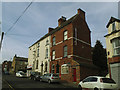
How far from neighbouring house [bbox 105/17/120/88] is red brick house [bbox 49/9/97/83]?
4.99m

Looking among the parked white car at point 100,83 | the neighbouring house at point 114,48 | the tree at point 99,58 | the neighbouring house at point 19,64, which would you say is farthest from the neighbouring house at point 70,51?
the neighbouring house at point 19,64

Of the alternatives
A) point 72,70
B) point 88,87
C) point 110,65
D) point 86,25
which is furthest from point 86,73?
point 86,25

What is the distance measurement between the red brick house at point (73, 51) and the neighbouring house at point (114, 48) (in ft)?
16.4

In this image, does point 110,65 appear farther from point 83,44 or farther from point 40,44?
point 40,44

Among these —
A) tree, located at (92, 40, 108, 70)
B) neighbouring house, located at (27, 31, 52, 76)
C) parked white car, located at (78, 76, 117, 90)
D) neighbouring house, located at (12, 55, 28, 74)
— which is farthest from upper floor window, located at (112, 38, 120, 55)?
neighbouring house, located at (12, 55, 28, 74)

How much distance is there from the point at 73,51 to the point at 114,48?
731cm

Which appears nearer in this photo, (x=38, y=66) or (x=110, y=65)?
(x=110, y=65)

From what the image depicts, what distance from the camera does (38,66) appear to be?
32344 millimetres

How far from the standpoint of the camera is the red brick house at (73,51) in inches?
798

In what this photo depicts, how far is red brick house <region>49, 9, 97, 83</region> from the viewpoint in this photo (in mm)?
20264

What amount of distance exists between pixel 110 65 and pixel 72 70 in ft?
21.4

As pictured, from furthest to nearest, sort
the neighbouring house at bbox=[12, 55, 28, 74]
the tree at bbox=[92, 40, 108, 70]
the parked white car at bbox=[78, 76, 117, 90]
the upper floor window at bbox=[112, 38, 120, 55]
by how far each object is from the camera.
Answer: the neighbouring house at bbox=[12, 55, 28, 74] → the tree at bbox=[92, 40, 108, 70] → the upper floor window at bbox=[112, 38, 120, 55] → the parked white car at bbox=[78, 76, 117, 90]

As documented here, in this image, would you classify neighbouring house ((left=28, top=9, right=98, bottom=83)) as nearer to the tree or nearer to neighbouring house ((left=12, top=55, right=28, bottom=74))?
the tree

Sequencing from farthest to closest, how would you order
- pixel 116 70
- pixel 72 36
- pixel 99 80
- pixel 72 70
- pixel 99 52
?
pixel 99 52
pixel 72 36
pixel 72 70
pixel 116 70
pixel 99 80
